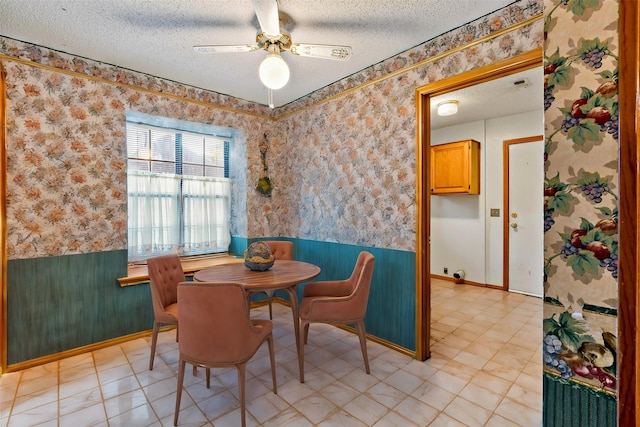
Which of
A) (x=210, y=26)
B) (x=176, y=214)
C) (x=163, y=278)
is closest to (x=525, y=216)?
(x=210, y=26)

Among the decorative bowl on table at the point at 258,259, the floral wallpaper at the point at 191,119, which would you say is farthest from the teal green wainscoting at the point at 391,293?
the decorative bowl on table at the point at 258,259

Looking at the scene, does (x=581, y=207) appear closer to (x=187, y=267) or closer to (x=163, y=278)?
(x=163, y=278)

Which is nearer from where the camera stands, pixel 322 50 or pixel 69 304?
pixel 322 50

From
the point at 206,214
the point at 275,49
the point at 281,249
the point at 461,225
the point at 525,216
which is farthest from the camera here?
the point at 461,225

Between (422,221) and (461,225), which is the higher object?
(422,221)

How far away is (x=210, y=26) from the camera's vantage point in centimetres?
216

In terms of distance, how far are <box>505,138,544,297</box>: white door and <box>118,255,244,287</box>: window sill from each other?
12.6 ft

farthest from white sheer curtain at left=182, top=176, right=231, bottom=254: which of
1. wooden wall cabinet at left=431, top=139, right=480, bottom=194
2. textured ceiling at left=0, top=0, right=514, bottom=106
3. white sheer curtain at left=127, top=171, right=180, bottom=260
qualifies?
wooden wall cabinet at left=431, top=139, right=480, bottom=194

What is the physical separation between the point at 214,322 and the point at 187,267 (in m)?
1.79

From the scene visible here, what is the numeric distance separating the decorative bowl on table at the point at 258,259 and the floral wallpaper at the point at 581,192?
1.99 meters

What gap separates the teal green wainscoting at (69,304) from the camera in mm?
2342

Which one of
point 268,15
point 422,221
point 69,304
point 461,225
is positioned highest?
point 268,15

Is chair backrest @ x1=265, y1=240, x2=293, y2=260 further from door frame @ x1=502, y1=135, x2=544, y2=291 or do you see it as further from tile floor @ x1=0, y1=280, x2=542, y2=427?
door frame @ x1=502, y1=135, x2=544, y2=291

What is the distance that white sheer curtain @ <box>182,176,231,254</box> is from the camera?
3635 millimetres
